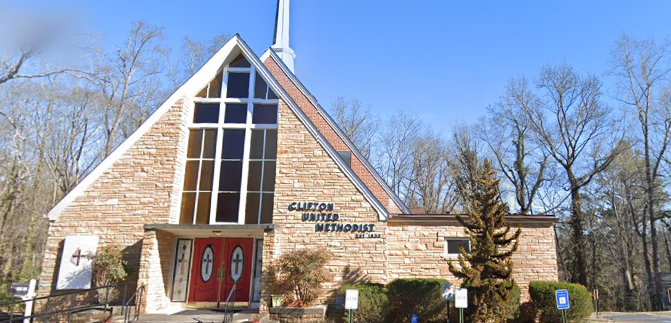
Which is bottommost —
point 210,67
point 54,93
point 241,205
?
point 241,205

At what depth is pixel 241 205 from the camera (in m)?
13.1

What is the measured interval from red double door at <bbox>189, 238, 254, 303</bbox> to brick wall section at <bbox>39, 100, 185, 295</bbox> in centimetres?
174

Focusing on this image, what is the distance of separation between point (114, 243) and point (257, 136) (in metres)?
5.17

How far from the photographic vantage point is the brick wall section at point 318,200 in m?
12.2

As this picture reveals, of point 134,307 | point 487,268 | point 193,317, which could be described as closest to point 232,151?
point 193,317

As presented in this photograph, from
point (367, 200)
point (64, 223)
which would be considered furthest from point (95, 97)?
point (367, 200)

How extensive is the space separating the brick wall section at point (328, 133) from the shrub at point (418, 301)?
15.5ft

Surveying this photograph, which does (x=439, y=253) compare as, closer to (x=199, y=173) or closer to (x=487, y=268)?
(x=487, y=268)

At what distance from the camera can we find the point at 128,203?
12.8 m

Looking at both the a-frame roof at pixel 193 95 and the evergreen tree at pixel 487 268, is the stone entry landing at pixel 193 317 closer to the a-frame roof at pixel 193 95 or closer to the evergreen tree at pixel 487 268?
the a-frame roof at pixel 193 95

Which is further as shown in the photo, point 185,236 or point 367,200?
point 185,236

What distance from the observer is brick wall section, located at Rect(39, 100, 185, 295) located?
12.5 metres

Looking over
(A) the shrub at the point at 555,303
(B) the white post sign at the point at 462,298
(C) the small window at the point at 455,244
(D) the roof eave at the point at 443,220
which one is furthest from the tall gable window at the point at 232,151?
(A) the shrub at the point at 555,303

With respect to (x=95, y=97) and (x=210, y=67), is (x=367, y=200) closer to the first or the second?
(x=210, y=67)
